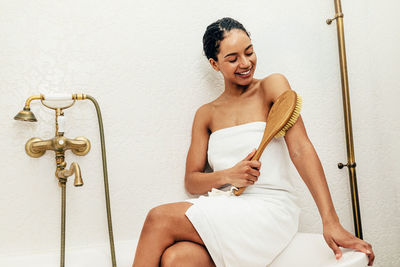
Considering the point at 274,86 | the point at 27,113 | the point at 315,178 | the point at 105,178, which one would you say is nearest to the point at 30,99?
the point at 27,113

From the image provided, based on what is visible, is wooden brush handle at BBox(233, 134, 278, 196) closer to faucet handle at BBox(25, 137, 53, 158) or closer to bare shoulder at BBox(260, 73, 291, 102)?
bare shoulder at BBox(260, 73, 291, 102)

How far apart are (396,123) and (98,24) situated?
1380 mm

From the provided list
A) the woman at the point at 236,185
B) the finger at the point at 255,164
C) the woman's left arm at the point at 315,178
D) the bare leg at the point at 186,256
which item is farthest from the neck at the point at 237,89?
the bare leg at the point at 186,256

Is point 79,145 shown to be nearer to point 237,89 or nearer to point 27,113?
point 27,113

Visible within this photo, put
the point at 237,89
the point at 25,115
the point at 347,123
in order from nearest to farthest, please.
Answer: the point at 25,115 < the point at 237,89 < the point at 347,123

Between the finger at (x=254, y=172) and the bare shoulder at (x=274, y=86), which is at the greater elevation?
the bare shoulder at (x=274, y=86)

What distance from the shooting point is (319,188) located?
105cm

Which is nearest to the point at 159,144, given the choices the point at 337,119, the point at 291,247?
the point at 291,247

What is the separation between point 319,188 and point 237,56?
0.54 m

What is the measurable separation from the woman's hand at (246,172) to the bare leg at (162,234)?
0.21 meters

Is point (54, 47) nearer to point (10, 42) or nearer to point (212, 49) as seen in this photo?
point (10, 42)

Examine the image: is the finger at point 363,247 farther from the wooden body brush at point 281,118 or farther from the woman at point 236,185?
the wooden body brush at point 281,118

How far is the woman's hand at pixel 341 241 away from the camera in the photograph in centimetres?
86

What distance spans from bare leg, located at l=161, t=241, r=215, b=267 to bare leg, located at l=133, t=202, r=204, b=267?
2cm
